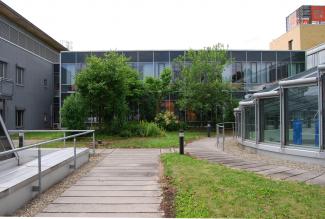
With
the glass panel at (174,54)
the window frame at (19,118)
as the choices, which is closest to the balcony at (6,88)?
the window frame at (19,118)

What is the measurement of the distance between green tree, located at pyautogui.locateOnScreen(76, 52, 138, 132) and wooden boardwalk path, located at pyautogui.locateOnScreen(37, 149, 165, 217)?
478 inches

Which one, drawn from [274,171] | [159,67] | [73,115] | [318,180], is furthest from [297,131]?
[159,67]

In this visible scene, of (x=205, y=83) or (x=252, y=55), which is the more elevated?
(x=252, y=55)

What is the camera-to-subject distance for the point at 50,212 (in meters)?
6.96

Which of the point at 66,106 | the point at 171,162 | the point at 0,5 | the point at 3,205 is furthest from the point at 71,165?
the point at 0,5

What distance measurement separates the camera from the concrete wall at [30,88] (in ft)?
109

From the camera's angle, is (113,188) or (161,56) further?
(161,56)

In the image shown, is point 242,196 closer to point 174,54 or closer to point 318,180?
point 318,180

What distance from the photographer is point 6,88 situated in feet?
104

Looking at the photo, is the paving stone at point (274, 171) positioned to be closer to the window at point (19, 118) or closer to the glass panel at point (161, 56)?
the window at point (19, 118)

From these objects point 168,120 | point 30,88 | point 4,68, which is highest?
point 4,68

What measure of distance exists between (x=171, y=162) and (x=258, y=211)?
676 cm

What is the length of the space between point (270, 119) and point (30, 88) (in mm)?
28694

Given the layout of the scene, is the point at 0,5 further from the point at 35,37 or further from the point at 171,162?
the point at 171,162
